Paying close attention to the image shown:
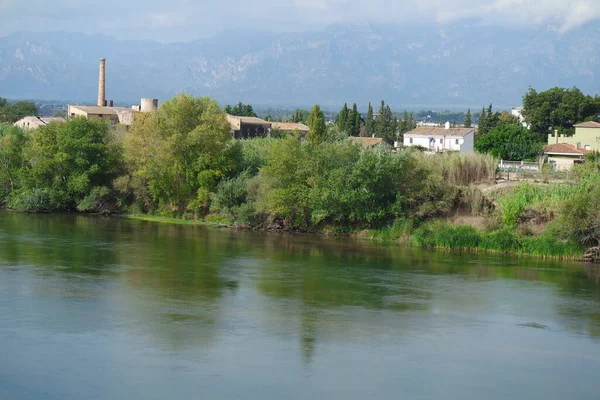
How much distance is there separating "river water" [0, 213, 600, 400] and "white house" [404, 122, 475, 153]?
4661cm

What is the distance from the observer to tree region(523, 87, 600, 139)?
82.3 m

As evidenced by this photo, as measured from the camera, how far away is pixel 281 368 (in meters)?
19.0

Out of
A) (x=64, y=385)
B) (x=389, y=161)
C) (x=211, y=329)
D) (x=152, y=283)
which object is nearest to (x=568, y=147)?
(x=389, y=161)

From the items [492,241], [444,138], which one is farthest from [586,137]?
[492,241]

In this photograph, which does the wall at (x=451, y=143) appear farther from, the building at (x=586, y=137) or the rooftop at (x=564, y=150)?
the rooftop at (x=564, y=150)

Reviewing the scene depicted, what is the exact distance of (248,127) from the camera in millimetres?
93000

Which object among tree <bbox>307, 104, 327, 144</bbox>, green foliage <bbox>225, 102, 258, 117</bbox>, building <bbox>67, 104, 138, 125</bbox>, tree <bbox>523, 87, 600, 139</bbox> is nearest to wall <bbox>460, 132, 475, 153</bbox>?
tree <bbox>523, 87, 600, 139</bbox>

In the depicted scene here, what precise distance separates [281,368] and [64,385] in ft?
15.6

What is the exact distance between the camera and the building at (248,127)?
8944cm

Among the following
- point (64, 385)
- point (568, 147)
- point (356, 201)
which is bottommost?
point (64, 385)

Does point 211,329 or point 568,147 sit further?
point 568,147

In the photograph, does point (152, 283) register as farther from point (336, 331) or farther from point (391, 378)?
point (391, 378)

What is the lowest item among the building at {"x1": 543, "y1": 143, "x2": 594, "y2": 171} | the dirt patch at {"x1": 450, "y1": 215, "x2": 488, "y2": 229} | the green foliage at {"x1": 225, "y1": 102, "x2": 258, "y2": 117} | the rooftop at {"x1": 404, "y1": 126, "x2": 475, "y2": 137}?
the dirt patch at {"x1": 450, "y1": 215, "x2": 488, "y2": 229}

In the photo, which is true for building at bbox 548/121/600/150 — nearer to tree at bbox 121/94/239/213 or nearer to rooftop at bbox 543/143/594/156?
rooftop at bbox 543/143/594/156
